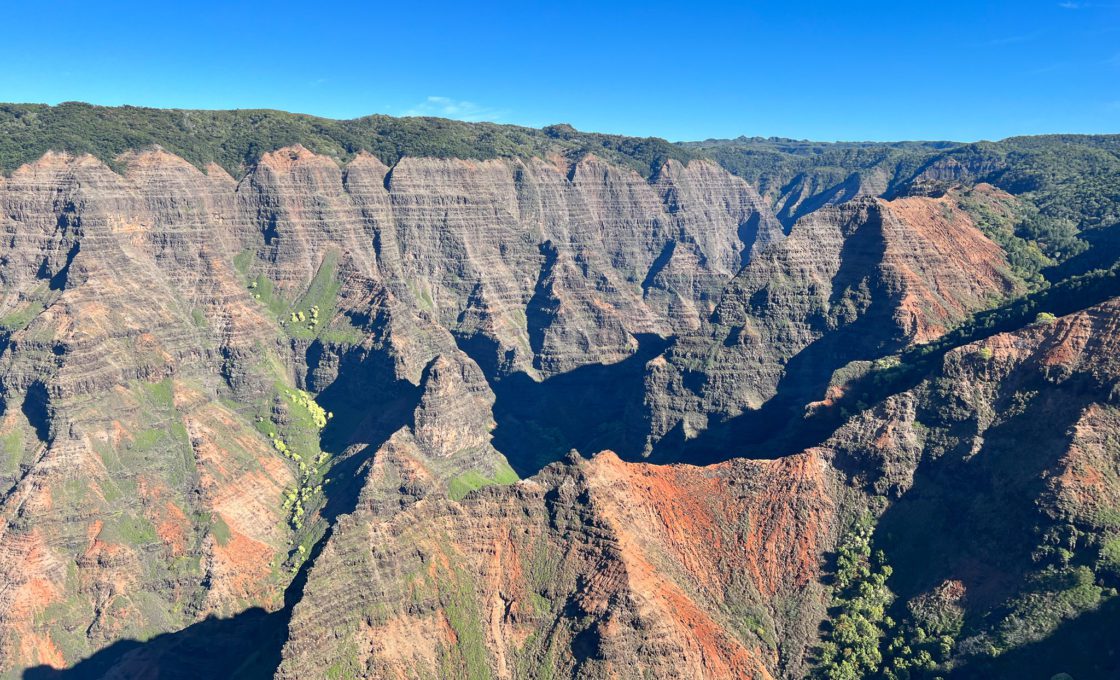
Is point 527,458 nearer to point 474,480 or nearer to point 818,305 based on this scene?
point 474,480

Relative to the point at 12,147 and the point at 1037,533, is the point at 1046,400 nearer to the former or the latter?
the point at 1037,533

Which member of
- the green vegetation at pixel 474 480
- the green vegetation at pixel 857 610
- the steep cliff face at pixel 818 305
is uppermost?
the steep cliff face at pixel 818 305

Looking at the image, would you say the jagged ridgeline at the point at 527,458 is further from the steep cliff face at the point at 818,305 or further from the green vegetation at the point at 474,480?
the green vegetation at the point at 474,480

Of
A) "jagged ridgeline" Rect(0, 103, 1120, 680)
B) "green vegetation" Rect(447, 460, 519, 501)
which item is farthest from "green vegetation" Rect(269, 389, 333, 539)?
"green vegetation" Rect(447, 460, 519, 501)

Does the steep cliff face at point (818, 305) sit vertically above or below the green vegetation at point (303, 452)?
above

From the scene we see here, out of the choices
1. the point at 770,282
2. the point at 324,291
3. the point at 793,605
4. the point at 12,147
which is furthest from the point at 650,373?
the point at 12,147

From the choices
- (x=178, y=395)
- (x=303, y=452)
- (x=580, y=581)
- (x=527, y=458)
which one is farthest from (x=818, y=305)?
(x=178, y=395)

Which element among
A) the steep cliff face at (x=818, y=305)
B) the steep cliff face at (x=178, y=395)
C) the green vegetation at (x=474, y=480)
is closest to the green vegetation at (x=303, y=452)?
the steep cliff face at (x=178, y=395)

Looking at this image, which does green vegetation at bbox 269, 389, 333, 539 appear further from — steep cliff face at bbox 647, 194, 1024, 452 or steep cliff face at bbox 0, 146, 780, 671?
steep cliff face at bbox 647, 194, 1024, 452

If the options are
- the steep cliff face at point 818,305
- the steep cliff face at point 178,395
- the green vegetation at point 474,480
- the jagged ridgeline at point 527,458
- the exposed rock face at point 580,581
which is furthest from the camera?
the steep cliff face at point 818,305
